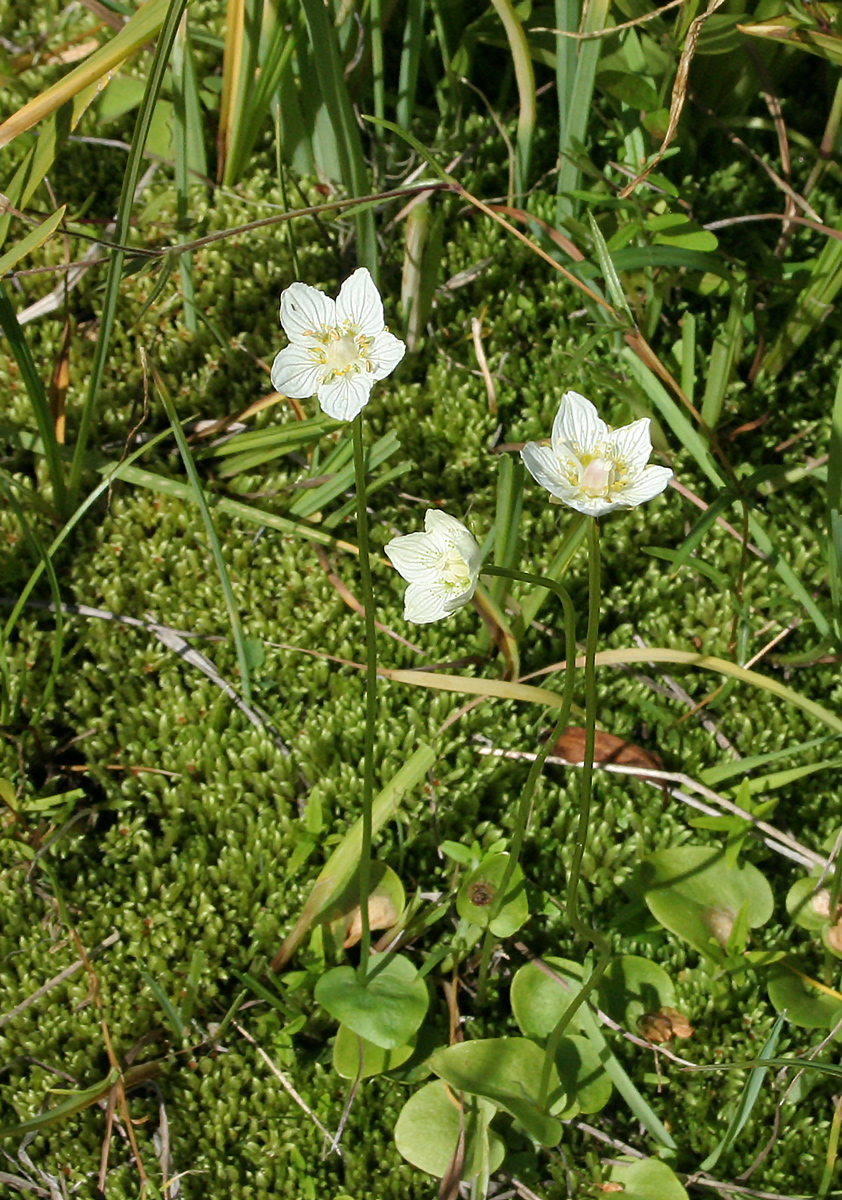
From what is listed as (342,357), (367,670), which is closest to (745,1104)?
(367,670)

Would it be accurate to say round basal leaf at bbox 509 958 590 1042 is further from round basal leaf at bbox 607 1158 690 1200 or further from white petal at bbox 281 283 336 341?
white petal at bbox 281 283 336 341

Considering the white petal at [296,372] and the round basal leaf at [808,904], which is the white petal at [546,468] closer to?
the white petal at [296,372]

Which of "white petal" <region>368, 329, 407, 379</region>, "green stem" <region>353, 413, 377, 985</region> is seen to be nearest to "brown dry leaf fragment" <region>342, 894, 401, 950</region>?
"green stem" <region>353, 413, 377, 985</region>

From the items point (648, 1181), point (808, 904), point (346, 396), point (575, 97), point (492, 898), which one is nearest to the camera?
point (346, 396)

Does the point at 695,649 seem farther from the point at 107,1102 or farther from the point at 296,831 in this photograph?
the point at 107,1102

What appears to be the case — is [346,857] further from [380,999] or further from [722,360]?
[722,360]

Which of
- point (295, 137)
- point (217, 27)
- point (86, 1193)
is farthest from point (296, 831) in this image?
point (217, 27)
